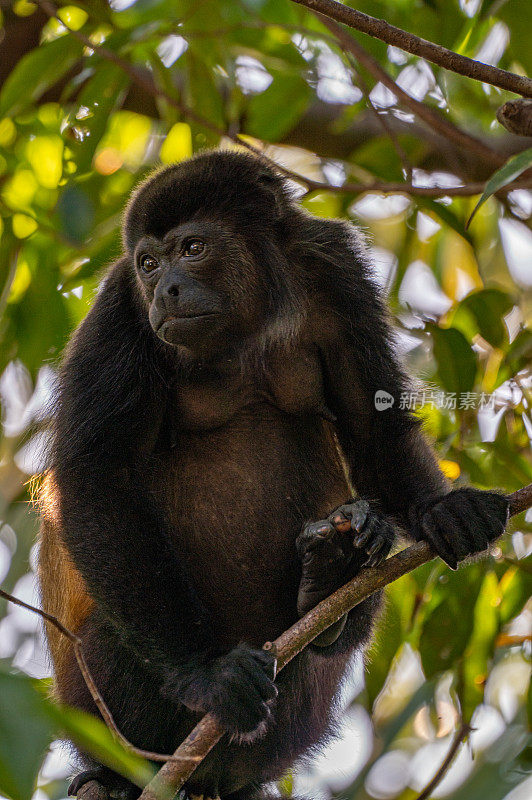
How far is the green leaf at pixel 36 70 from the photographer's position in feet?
11.1

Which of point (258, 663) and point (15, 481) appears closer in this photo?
point (258, 663)

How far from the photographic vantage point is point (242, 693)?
7.85 ft

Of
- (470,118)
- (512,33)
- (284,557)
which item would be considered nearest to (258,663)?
(284,557)

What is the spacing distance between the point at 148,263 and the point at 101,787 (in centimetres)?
150

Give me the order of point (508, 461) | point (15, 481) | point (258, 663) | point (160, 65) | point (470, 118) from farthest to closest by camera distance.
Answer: point (15, 481) < point (470, 118) < point (160, 65) < point (508, 461) < point (258, 663)

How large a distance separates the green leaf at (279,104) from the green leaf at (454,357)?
1.04 meters

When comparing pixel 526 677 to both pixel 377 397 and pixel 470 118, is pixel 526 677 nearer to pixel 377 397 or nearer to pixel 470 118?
pixel 377 397

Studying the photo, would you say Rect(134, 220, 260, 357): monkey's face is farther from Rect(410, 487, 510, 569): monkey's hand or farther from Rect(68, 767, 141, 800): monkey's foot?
Rect(68, 767, 141, 800): monkey's foot

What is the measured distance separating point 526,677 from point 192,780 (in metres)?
1.69

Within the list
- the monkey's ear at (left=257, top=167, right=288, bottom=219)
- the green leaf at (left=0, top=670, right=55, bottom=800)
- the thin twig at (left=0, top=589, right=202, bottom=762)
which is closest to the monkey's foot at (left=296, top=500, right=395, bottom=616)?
the thin twig at (left=0, top=589, right=202, bottom=762)

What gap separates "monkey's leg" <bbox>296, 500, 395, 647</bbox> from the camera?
252cm

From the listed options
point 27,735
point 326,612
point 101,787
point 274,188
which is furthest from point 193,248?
point 27,735

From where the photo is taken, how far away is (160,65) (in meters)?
3.83

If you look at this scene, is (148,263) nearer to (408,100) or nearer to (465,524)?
(408,100)
